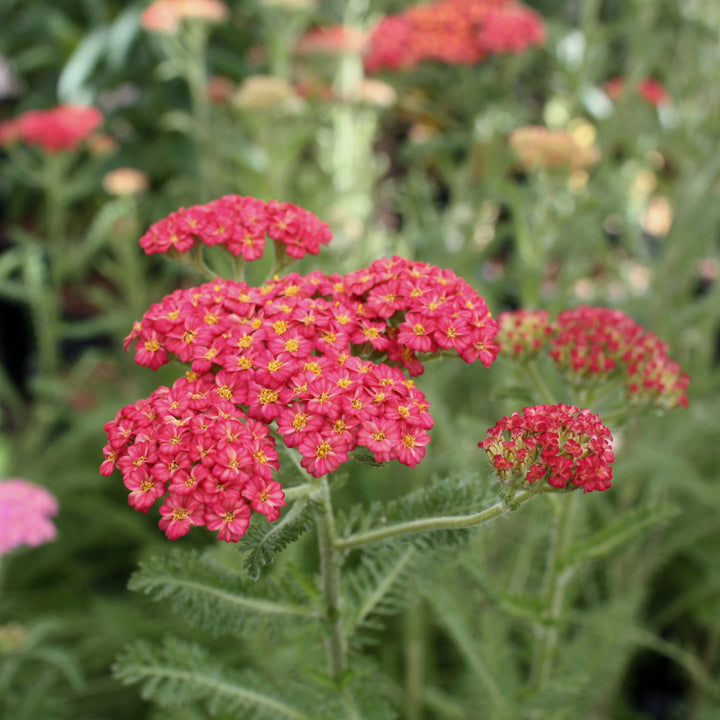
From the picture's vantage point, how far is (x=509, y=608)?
0.90 metres

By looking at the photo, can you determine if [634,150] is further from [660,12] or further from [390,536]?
[390,536]

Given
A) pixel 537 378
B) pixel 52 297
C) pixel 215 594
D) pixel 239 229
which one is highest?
pixel 52 297

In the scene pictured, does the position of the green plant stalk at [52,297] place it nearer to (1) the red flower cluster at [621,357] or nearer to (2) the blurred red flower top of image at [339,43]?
(2) the blurred red flower top of image at [339,43]

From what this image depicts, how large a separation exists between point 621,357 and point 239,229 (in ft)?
1.56

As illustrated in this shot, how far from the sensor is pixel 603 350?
0.90 meters

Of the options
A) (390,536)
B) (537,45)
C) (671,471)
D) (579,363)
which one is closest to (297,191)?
(537,45)

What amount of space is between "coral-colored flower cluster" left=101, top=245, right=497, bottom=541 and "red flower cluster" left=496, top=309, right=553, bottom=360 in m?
0.18

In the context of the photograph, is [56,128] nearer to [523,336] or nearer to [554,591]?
[523,336]

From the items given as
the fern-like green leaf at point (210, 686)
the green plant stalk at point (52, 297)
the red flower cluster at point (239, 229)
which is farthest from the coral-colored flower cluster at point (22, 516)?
the green plant stalk at point (52, 297)

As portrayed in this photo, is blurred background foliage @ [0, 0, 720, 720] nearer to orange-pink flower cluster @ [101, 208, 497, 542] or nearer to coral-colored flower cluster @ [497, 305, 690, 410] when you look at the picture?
coral-colored flower cluster @ [497, 305, 690, 410]

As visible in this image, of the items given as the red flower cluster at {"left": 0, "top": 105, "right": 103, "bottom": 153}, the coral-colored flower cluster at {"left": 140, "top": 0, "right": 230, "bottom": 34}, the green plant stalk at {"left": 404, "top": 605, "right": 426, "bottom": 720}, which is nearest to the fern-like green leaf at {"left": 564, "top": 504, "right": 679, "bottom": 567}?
the green plant stalk at {"left": 404, "top": 605, "right": 426, "bottom": 720}

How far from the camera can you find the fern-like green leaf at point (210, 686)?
78cm

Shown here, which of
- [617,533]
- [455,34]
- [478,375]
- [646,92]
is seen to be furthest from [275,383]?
[646,92]

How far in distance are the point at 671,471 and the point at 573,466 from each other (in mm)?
910
